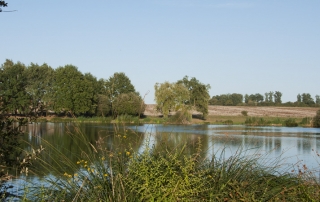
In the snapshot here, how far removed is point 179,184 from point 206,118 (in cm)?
5830

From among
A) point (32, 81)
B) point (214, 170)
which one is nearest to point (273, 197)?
point (214, 170)

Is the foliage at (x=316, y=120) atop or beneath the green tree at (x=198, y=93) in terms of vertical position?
beneath

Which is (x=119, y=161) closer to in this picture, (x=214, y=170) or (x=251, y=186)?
(x=214, y=170)

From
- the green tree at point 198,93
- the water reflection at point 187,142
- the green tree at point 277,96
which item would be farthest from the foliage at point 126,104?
the green tree at point 277,96

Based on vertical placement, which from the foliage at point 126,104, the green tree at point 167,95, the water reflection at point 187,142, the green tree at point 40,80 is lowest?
the water reflection at point 187,142

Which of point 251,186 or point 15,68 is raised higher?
point 15,68

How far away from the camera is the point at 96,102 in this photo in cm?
5912

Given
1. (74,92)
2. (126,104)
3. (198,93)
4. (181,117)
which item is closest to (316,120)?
(198,93)

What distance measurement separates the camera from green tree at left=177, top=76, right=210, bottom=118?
6069 cm

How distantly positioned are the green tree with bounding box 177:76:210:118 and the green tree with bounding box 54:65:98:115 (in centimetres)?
1238

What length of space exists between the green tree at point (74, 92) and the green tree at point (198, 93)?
40.6ft

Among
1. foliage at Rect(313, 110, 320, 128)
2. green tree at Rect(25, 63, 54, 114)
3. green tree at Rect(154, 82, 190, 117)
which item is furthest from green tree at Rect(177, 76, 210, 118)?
green tree at Rect(25, 63, 54, 114)

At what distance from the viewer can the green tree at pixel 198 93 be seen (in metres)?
60.7

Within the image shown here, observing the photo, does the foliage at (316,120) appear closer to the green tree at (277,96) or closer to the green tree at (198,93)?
the green tree at (198,93)
